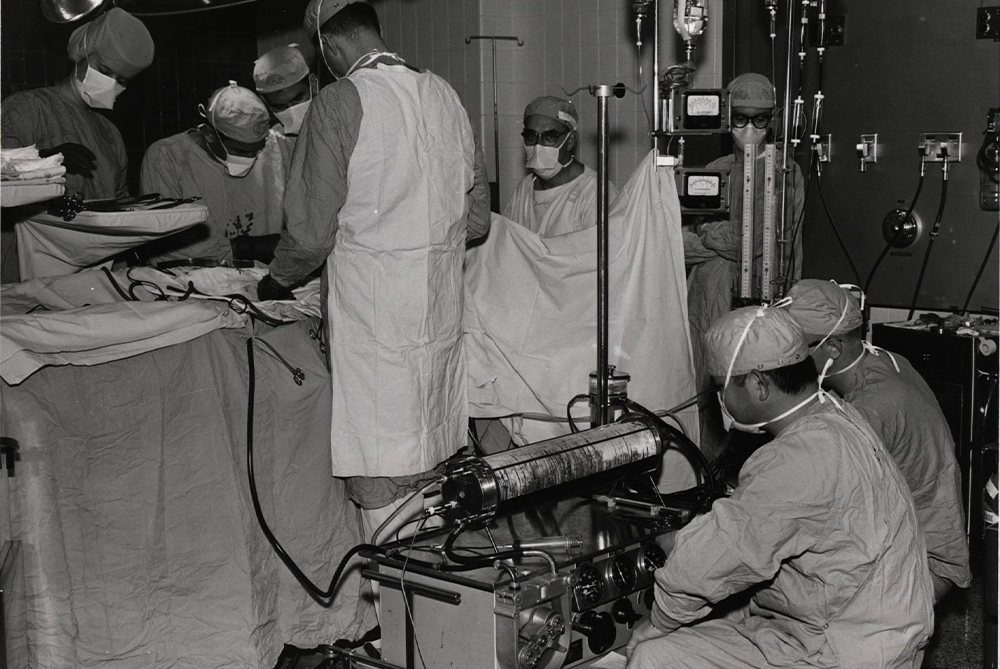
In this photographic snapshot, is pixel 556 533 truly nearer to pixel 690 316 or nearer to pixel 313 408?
pixel 313 408

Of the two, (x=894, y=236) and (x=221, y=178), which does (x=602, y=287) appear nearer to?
(x=221, y=178)

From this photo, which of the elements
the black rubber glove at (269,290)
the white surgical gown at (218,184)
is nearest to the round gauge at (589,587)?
the black rubber glove at (269,290)

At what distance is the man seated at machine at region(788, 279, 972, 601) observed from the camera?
2.74 m

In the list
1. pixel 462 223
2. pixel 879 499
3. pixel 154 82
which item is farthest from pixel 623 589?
pixel 154 82

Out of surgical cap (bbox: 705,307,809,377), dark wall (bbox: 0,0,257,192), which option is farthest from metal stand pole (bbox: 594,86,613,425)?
dark wall (bbox: 0,0,257,192)

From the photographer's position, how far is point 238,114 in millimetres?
3604

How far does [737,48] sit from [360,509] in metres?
3.23

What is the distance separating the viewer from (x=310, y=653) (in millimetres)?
3258

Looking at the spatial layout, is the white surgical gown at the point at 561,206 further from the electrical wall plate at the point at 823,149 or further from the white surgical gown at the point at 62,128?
the white surgical gown at the point at 62,128

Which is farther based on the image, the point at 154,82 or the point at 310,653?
the point at 154,82

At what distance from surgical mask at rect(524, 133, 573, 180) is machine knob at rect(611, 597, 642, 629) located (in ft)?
7.07

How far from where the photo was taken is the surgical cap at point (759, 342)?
2.19 m

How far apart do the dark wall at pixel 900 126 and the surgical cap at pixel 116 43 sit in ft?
9.56

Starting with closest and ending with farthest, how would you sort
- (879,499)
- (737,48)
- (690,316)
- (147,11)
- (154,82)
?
(879,499) → (690,316) → (737,48) → (147,11) → (154,82)
